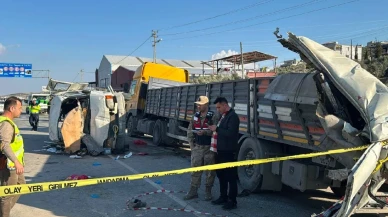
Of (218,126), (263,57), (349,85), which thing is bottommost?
(218,126)

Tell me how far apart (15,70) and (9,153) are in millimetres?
46588

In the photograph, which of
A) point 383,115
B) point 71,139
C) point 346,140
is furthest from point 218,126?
point 71,139

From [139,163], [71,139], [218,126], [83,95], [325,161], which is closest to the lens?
[325,161]

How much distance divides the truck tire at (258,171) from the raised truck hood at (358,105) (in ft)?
7.66

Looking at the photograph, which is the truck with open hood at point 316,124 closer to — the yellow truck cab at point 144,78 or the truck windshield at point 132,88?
the yellow truck cab at point 144,78

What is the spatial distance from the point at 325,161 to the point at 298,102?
93cm

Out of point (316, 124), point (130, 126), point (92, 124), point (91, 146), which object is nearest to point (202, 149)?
point (316, 124)

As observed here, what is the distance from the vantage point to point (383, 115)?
13.3 ft

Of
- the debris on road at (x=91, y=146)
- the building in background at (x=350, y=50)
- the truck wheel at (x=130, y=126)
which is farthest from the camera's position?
the building in background at (x=350, y=50)

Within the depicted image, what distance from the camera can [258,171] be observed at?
6.76m

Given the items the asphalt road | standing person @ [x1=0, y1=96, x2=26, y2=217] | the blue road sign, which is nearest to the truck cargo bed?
the asphalt road

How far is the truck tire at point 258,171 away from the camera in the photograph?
21.9 ft

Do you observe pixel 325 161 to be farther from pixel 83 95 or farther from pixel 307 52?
pixel 83 95

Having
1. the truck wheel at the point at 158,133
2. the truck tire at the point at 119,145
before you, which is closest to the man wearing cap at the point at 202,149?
the truck tire at the point at 119,145
